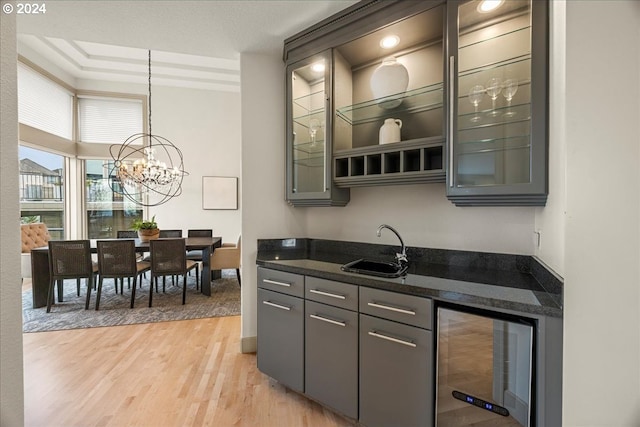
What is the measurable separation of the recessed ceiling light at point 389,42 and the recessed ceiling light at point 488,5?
1.86 ft

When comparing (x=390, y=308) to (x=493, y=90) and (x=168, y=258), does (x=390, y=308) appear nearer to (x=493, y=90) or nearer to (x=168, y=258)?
(x=493, y=90)

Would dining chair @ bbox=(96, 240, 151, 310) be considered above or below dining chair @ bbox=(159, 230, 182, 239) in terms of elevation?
below

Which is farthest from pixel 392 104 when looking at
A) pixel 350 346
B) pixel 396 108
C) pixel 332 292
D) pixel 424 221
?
pixel 350 346

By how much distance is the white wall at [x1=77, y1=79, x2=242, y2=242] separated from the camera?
6.31 metres

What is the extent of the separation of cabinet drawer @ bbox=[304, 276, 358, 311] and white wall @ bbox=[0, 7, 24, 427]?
135cm

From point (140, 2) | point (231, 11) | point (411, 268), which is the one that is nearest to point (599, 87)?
point (411, 268)

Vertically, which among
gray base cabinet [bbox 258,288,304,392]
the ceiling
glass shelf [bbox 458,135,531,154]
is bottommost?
gray base cabinet [bbox 258,288,304,392]

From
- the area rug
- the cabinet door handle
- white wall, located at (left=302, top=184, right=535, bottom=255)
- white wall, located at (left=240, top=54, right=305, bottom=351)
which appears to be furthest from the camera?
the area rug

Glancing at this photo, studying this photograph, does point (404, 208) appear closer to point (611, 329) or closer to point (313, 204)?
point (313, 204)

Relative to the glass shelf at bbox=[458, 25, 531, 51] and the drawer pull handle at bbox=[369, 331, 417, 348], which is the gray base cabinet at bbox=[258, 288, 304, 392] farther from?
the glass shelf at bbox=[458, 25, 531, 51]

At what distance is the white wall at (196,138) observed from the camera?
20.7ft

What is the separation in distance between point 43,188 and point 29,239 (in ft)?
4.02

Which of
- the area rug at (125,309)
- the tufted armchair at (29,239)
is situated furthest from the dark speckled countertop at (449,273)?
the tufted armchair at (29,239)

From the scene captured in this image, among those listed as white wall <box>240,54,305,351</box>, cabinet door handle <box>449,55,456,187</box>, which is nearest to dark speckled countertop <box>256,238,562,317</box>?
white wall <box>240,54,305,351</box>
